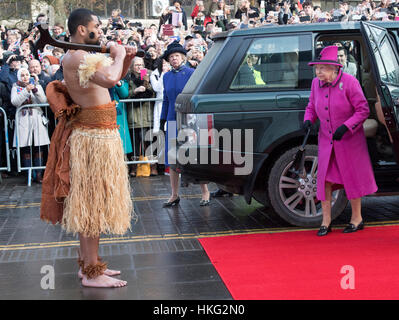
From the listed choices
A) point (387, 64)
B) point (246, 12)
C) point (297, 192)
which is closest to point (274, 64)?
point (387, 64)

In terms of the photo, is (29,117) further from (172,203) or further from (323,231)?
(323,231)

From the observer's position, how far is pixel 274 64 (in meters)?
6.89

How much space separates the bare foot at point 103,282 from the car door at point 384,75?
3112mm

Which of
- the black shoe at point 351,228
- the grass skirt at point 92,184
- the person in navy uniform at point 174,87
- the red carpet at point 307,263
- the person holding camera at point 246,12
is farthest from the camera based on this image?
the person holding camera at point 246,12

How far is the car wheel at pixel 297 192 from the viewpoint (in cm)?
689

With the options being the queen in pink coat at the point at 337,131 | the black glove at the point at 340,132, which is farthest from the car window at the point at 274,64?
the black glove at the point at 340,132

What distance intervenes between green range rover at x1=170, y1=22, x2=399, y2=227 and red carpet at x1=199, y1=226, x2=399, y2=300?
19.9 inches

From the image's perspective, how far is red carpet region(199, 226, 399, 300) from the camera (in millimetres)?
4965

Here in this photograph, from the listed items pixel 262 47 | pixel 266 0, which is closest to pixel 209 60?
pixel 262 47

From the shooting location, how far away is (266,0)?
23484mm

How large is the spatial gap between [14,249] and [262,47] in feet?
10.7

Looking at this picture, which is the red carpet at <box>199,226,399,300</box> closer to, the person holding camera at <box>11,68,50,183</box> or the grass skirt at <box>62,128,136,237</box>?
the grass skirt at <box>62,128,136,237</box>

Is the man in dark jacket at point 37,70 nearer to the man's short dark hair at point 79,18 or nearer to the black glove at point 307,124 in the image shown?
the black glove at point 307,124

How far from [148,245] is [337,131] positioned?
85.6 inches
